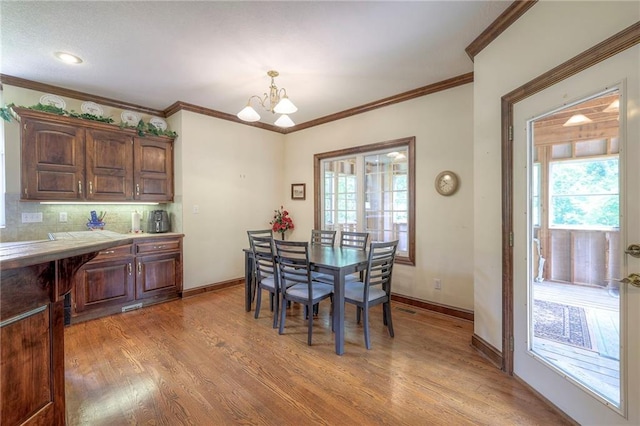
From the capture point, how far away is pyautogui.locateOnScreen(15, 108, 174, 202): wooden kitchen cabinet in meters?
3.04

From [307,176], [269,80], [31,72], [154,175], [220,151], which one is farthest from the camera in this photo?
[307,176]

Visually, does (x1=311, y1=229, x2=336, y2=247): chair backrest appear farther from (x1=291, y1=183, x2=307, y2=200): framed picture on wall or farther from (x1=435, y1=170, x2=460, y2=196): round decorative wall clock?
(x1=435, y1=170, x2=460, y2=196): round decorative wall clock

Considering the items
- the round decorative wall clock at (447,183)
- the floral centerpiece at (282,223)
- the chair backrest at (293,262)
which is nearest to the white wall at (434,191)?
the round decorative wall clock at (447,183)

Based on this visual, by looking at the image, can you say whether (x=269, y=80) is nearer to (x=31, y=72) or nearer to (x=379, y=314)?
(x=31, y=72)

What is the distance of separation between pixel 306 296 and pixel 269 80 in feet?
8.01

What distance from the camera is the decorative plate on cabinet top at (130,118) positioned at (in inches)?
149

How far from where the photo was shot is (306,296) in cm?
266

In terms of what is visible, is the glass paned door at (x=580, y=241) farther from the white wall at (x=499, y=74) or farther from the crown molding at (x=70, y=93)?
the crown molding at (x=70, y=93)

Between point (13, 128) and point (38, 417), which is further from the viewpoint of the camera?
point (13, 128)

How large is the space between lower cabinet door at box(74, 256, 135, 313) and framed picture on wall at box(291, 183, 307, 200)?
2.66 metres

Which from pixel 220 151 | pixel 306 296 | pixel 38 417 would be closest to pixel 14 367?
pixel 38 417

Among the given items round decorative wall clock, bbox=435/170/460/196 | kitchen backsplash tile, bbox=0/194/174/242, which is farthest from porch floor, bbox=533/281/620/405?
kitchen backsplash tile, bbox=0/194/174/242

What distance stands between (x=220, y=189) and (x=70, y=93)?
2.12 m

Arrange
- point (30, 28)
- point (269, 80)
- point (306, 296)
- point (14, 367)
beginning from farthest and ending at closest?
point (269, 80)
point (306, 296)
point (30, 28)
point (14, 367)
